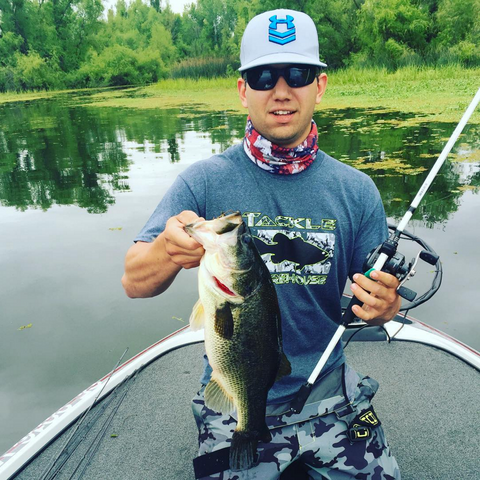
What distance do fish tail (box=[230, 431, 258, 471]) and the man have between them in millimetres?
180

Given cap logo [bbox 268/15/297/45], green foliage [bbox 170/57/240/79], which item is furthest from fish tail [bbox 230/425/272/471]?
green foliage [bbox 170/57/240/79]

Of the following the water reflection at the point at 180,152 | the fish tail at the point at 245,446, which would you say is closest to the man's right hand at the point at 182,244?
the fish tail at the point at 245,446

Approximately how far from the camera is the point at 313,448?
6.49ft

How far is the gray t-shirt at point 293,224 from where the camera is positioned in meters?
2.09

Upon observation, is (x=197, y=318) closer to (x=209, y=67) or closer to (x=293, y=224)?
(x=293, y=224)

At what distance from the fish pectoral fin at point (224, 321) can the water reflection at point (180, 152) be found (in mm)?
5769

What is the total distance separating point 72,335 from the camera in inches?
188

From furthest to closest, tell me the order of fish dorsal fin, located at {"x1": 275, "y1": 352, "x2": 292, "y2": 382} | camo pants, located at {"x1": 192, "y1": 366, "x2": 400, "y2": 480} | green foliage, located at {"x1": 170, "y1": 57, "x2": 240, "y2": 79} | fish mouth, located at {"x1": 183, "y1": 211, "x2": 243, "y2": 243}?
green foliage, located at {"x1": 170, "y1": 57, "x2": 240, "y2": 79} → camo pants, located at {"x1": 192, "y1": 366, "x2": 400, "y2": 480} → fish dorsal fin, located at {"x1": 275, "y1": 352, "x2": 292, "y2": 382} → fish mouth, located at {"x1": 183, "y1": 211, "x2": 243, "y2": 243}

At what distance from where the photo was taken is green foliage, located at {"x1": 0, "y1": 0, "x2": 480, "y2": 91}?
27.5 m

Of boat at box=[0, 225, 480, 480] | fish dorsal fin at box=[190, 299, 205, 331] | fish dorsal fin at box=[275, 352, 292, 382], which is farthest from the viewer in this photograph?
boat at box=[0, 225, 480, 480]

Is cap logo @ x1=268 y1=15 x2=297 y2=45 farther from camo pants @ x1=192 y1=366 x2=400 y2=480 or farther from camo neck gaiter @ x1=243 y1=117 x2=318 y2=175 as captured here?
camo pants @ x1=192 y1=366 x2=400 y2=480

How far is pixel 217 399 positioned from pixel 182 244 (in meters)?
0.71

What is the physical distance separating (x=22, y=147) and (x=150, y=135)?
4.13 meters

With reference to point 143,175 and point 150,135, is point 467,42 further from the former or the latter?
point 143,175
